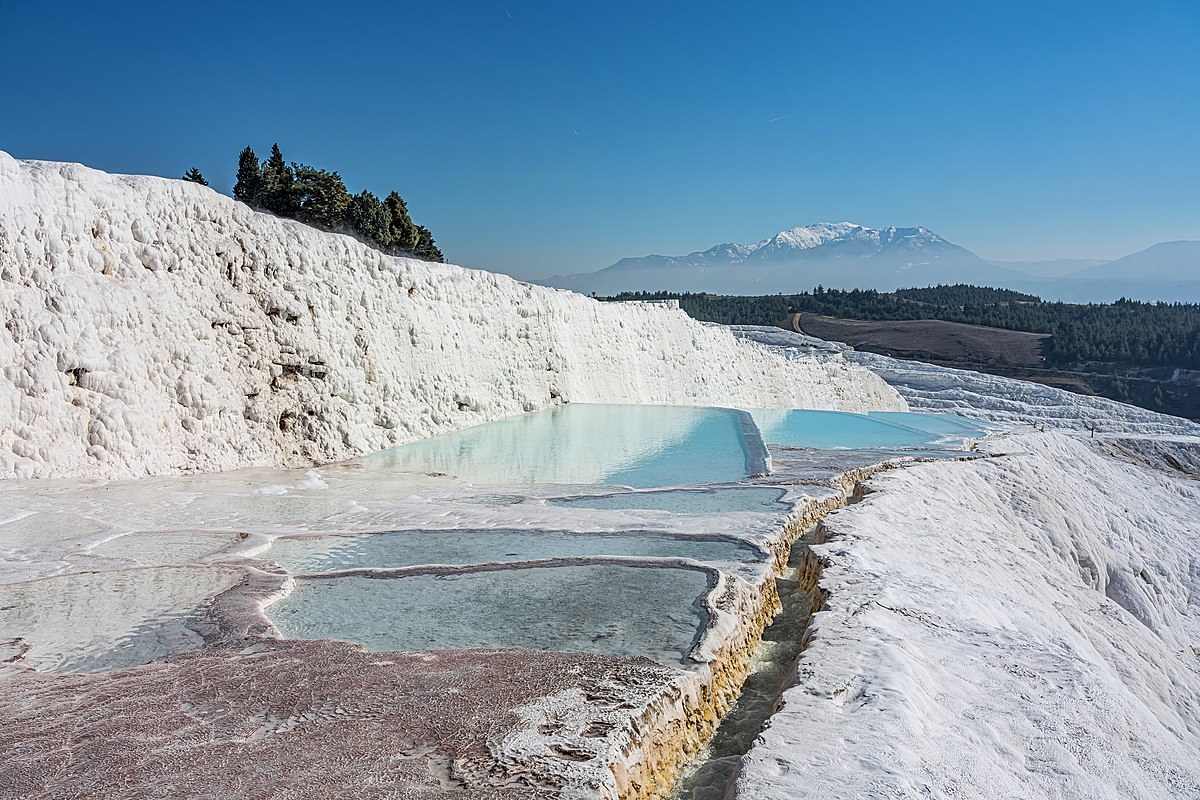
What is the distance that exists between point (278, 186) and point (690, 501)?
67.0ft

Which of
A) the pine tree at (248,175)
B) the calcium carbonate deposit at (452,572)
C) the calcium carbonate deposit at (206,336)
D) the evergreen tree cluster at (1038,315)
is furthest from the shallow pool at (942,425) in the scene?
the evergreen tree cluster at (1038,315)

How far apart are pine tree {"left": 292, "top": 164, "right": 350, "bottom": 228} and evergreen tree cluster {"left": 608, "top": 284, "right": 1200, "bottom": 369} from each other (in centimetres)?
3971

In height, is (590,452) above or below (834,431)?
above

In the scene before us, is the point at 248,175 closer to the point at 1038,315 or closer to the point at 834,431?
the point at 834,431

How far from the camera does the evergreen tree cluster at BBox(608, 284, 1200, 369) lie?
50.8 metres

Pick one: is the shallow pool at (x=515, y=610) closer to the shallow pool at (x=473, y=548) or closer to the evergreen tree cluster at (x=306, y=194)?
the shallow pool at (x=473, y=548)

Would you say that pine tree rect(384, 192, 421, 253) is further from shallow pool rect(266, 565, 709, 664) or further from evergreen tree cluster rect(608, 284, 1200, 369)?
evergreen tree cluster rect(608, 284, 1200, 369)

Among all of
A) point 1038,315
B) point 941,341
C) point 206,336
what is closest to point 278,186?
point 206,336

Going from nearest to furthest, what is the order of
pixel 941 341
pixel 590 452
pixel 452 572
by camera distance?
pixel 452 572
pixel 590 452
pixel 941 341

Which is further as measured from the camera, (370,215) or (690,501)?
(370,215)

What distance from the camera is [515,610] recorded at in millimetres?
4828

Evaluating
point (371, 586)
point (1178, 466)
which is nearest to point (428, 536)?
point (371, 586)

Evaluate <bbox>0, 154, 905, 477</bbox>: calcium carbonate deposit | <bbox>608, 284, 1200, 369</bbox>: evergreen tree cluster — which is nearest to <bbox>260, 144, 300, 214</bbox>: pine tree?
<bbox>0, 154, 905, 477</bbox>: calcium carbonate deposit

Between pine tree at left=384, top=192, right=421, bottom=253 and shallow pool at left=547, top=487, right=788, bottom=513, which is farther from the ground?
pine tree at left=384, top=192, right=421, bottom=253
